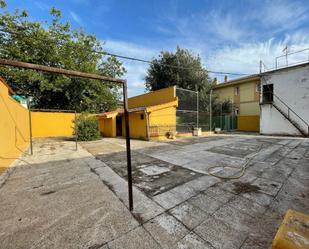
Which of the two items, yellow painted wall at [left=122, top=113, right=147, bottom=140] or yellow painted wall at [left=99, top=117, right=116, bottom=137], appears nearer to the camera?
yellow painted wall at [left=122, top=113, right=147, bottom=140]

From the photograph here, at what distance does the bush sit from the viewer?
36.0ft

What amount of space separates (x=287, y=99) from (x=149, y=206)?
51.2 feet

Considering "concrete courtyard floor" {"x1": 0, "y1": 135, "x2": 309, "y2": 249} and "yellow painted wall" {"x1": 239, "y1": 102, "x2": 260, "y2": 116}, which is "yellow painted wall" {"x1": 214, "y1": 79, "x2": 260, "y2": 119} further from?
"concrete courtyard floor" {"x1": 0, "y1": 135, "x2": 309, "y2": 249}

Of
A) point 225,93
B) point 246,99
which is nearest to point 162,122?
point 246,99

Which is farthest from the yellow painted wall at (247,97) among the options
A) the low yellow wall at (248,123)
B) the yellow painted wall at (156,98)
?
the yellow painted wall at (156,98)

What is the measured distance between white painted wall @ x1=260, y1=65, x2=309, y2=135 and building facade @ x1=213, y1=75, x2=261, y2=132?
383 centimetres

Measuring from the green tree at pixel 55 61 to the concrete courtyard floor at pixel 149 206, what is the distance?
10.9m

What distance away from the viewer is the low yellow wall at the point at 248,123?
17328mm

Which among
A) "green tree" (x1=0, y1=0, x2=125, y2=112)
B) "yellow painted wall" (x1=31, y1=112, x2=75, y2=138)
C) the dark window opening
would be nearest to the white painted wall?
the dark window opening

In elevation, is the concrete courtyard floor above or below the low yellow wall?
below

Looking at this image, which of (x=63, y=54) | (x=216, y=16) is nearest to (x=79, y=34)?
(x=63, y=54)

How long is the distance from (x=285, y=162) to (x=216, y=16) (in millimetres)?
7411

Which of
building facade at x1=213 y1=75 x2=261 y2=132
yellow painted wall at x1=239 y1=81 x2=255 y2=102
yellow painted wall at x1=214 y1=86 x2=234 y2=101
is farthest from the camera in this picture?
yellow painted wall at x1=214 y1=86 x2=234 y2=101

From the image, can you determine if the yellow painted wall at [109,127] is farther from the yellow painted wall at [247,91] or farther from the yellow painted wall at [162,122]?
the yellow painted wall at [247,91]
